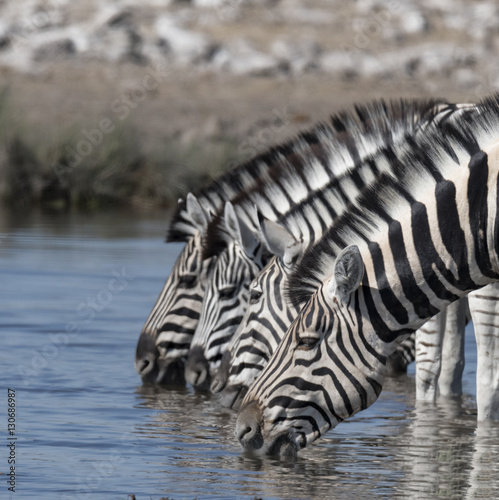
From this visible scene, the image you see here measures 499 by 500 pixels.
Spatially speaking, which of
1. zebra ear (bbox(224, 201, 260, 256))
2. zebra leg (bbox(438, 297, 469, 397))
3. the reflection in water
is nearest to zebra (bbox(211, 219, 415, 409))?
zebra ear (bbox(224, 201, 260, 256))

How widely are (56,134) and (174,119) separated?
39.3 feet

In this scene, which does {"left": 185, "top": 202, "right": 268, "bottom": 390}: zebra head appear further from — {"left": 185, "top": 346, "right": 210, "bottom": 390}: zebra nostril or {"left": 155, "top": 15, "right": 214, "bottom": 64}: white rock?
{"left": 155, "top": 15, "right": 214, "bottom": 64}: white rock

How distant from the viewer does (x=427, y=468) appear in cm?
A: 698

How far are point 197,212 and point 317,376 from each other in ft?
11.3

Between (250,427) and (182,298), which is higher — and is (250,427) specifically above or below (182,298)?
below

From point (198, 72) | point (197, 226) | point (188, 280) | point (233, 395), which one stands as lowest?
point (233, 395)

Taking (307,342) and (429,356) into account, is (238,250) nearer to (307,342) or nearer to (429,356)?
(429,356)

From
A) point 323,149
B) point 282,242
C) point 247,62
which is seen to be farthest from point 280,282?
point 247,62

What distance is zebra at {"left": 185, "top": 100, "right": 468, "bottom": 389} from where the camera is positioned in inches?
337

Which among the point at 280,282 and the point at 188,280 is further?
the point at 188,280

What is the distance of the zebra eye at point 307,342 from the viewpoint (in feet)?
20.0

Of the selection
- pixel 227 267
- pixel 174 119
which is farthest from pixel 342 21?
pixel 227 267

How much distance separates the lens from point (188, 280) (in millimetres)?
9445

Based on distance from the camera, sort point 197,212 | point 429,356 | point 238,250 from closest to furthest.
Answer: point 238,250, point 429,356, point 197,212
